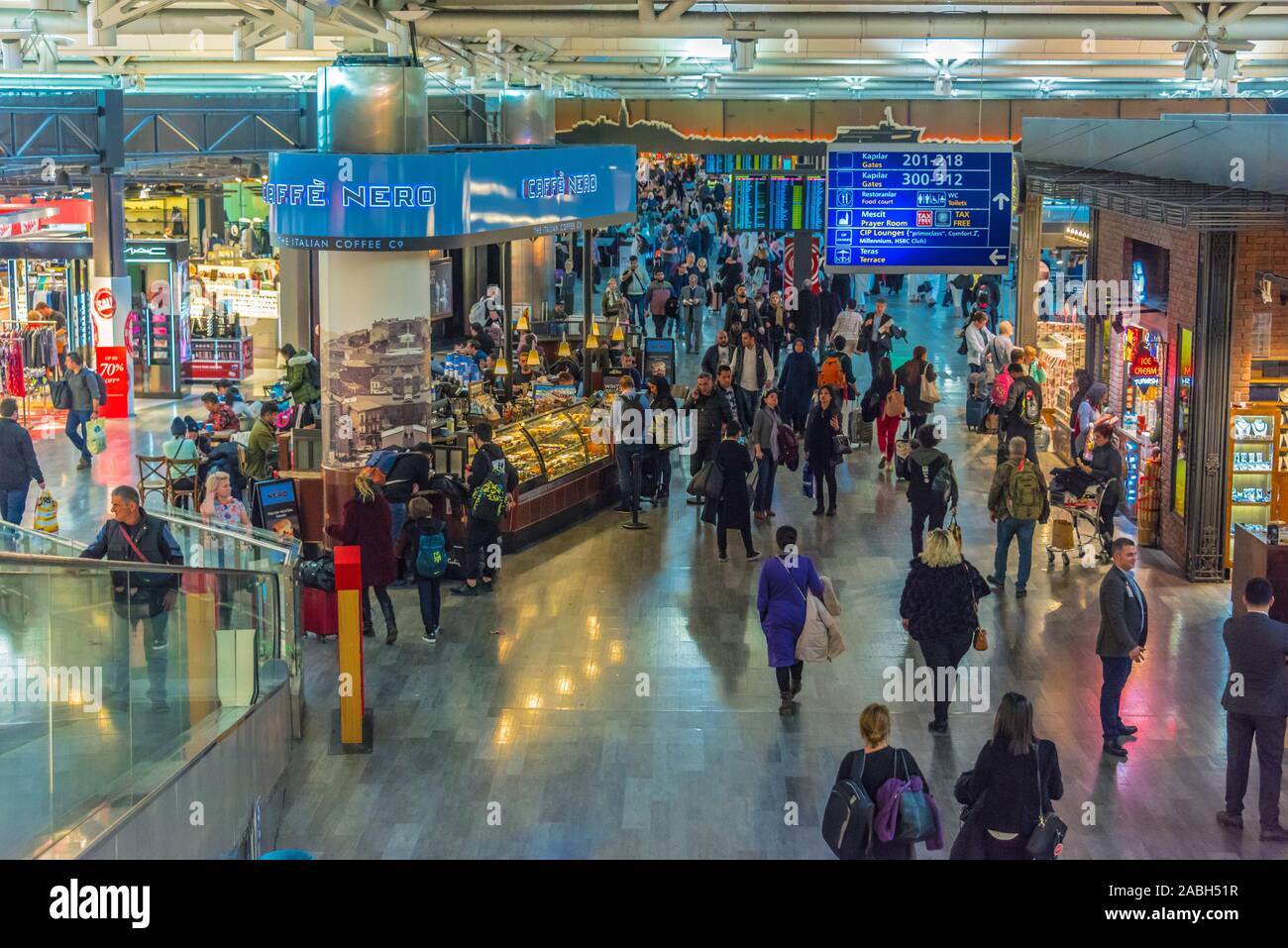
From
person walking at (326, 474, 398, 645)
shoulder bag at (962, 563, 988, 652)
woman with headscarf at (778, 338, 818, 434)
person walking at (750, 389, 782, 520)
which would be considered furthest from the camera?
woman with headscarf at (778, 338, 818, 434)

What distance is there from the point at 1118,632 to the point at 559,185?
352 inches

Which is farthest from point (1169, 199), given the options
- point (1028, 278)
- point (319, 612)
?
point (1028, 278)

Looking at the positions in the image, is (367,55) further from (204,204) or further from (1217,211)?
(204,204)

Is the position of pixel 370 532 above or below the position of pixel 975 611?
above

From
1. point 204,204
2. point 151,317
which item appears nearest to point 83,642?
point 151,317

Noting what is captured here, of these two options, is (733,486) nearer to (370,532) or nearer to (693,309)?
(370,532)

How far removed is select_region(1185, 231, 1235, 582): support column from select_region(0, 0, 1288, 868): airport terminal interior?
48 mm

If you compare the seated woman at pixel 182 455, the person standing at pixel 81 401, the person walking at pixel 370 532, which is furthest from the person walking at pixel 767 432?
the person standing at pixel 81 401

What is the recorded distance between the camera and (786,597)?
1121 centimetres

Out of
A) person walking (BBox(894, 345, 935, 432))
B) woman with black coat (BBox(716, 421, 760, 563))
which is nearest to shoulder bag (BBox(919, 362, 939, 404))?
person walking (BBox(894, 345, 935, 432))

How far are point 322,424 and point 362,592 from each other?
121 inches

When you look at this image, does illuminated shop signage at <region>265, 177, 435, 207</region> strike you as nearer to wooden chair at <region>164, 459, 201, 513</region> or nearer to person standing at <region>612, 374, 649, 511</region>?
wooden chair at <region>164, 459, 201, 513</region>

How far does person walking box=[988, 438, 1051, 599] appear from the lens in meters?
14.0
